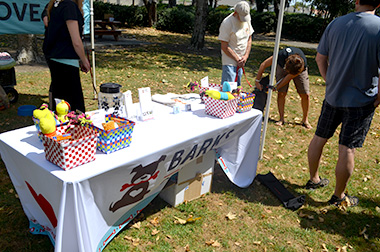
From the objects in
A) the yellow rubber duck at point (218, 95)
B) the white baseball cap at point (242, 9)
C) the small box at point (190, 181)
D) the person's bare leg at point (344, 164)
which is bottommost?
the small box at point (190, 181)

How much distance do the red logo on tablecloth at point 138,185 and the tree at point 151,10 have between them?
57.5 ft

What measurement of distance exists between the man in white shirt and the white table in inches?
71.2

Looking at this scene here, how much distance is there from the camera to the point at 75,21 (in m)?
2.94

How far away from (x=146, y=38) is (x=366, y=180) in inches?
515

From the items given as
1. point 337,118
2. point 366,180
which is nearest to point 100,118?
point 337,118

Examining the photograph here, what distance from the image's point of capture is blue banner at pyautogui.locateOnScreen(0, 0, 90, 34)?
4774 millimetres

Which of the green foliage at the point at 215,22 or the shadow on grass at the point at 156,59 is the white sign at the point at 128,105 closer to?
the shadow on grass at the point at 156,59

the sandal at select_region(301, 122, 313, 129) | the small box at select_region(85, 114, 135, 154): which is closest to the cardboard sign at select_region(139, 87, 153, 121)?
the small box at select_region(85, 114, 135, 154)

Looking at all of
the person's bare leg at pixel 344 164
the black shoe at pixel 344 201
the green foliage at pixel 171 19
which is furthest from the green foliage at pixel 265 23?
the person's bare leg at pixel 344 164

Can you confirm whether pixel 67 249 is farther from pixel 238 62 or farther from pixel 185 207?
pixel 238 62

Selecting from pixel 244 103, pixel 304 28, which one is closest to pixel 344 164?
pixel 244 103

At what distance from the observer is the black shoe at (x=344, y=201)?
3533 mm

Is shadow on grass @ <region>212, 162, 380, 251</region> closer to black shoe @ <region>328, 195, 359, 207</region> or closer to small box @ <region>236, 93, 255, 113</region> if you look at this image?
black shoe @ <region>328, 195, 359, 207</region>

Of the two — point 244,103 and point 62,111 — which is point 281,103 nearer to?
point 244,103
